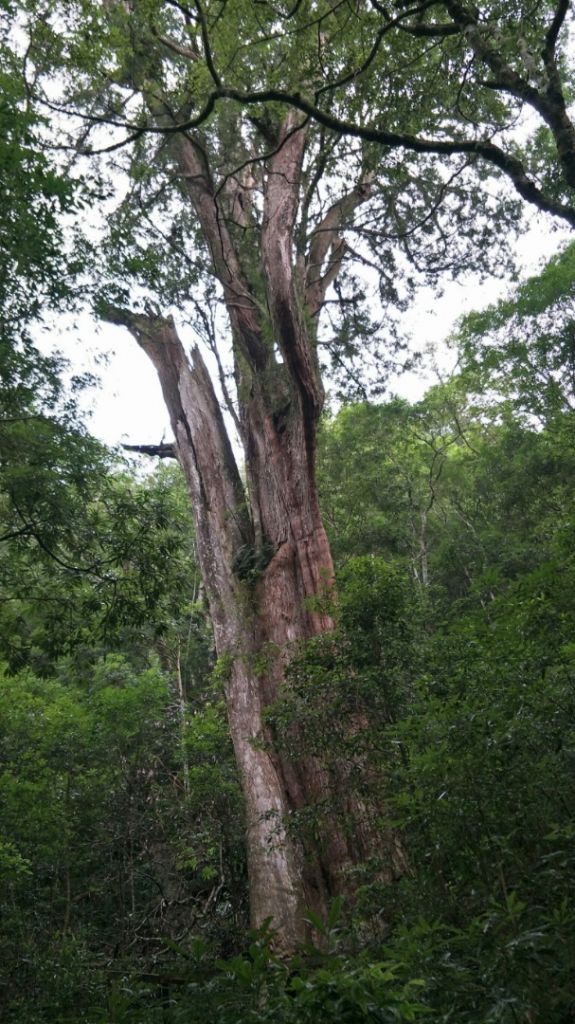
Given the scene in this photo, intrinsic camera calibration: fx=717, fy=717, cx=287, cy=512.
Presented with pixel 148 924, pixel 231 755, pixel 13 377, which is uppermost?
pixel 13 377

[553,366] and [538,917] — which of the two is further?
[553,366]


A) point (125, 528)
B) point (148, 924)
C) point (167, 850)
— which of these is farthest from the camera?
point (167, 850)

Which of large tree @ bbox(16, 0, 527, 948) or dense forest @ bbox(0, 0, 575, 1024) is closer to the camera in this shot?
dense forest @ bbox(0, 0, 575, 1024)

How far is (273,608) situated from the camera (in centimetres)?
819

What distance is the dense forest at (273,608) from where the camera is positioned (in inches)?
117

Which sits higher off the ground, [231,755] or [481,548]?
[481,548]

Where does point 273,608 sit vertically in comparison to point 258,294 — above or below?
below

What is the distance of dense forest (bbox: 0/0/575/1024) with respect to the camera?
298 cm

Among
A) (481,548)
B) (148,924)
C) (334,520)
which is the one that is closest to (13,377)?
(148,924)

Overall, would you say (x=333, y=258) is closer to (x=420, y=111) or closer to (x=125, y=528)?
(x=420, y=111)

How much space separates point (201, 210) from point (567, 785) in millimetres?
9202

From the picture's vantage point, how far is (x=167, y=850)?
389 inches

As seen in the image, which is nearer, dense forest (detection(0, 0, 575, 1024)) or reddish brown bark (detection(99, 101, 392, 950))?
dense forest (detection(0, 0, 575, 1024))

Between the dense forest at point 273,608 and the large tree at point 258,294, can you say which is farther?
the large tree at point 258,294
